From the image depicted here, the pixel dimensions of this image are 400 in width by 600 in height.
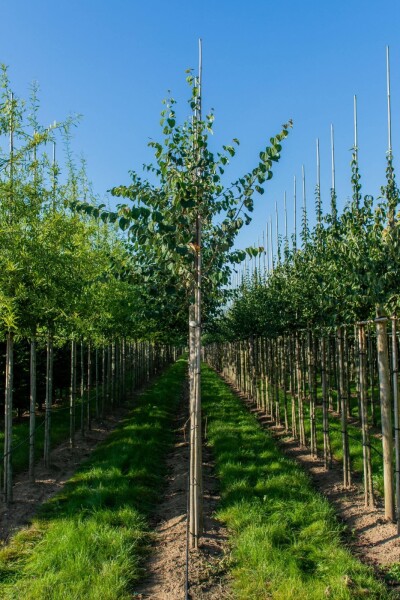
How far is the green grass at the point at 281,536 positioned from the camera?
4207mm

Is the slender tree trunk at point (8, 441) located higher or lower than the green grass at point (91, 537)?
higher

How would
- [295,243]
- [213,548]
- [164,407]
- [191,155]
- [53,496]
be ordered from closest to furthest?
[213,548]
[191,155]
[53,496]
[295,243]
[164,407]

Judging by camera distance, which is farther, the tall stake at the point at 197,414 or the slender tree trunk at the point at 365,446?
the slender tree trunk at the point at 365,446

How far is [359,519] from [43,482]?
480 centimetres

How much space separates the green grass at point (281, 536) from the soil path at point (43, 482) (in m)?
2.52

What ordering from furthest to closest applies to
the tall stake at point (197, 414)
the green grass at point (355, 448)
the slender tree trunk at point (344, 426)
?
the green grass at point (355, 448), the slender tree trunk at point (344, 426), the tall stake at point (197, 414)

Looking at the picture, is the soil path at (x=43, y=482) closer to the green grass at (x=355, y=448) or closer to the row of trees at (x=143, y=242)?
the row of trees at (x=143, y=242)

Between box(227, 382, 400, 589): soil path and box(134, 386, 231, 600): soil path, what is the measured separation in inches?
57.9

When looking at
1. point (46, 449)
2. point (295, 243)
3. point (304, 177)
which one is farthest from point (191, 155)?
point (295, 243)

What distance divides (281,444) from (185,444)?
6.76 ft

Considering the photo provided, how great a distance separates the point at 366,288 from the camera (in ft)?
21.1

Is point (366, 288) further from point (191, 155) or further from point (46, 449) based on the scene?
point (46, 449)

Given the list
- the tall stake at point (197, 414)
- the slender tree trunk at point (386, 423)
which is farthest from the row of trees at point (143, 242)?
the slender tree trunk at point (386, 423)

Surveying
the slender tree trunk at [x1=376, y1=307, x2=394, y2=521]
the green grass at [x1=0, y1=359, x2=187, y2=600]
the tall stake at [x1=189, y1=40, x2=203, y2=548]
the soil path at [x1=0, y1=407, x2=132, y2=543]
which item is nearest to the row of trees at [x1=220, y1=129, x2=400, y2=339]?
the slender tree trunk at [x1=376, y1=307, x2=394, y2=521]
